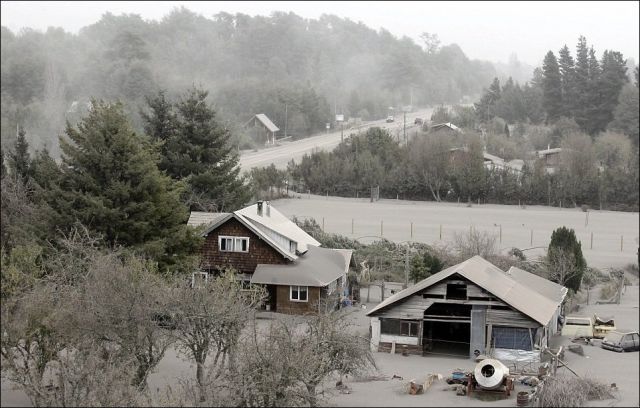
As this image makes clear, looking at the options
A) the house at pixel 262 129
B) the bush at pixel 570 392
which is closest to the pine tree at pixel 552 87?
the house at pixel 262 129

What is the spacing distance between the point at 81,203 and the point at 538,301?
15890 millimetres

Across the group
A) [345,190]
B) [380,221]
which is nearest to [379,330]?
[380,221]

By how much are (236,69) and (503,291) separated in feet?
404

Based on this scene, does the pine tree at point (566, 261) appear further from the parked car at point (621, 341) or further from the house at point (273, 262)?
the house at point (273, 262)

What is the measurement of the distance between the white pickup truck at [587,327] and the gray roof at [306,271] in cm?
856

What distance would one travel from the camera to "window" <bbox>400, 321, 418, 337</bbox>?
27.2 m

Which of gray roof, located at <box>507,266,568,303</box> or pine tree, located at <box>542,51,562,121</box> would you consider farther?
pine tree, located at <box>542,51,562,121</box>

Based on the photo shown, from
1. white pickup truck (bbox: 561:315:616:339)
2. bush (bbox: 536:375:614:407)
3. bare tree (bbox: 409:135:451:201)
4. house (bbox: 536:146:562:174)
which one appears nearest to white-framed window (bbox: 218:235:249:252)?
white pickup truck (bbox: 561:315:616:339)

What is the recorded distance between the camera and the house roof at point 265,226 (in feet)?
109

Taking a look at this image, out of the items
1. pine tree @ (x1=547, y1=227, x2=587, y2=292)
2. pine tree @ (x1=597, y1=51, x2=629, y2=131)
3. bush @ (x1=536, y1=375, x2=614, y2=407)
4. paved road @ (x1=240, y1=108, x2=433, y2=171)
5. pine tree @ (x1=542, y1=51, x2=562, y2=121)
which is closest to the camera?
bush @ (x1=536, y1=375, x2=614, y2=407)

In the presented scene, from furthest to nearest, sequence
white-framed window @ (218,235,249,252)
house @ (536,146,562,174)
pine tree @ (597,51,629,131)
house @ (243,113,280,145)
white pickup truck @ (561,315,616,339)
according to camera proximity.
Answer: house @ (243,113,280,145), pine tree @ (597,51,629,131), house @ (536,146,562,174), white-framed window @ (218,235,249,252), white pickup truck @ (561,315,616,339)

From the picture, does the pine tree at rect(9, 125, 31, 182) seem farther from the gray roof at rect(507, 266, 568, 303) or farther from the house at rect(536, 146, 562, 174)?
the house at rect(536, 146, 562, 174)

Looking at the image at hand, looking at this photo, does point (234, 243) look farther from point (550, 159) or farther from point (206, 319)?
point (550, 159)

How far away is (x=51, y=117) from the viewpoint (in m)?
101
